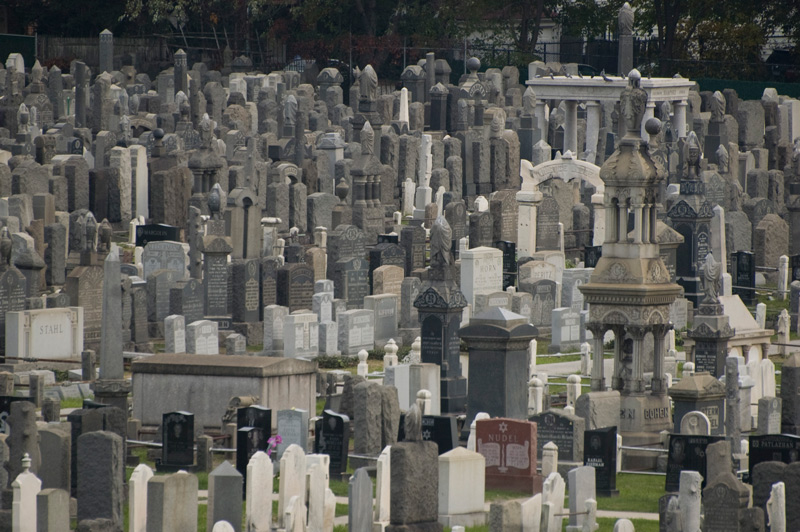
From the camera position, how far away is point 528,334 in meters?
21.0

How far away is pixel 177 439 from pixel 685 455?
4.91 metres

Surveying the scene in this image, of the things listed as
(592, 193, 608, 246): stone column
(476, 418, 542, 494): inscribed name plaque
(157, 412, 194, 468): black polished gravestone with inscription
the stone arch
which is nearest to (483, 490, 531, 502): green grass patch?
(476, 418, 542, 494): inscribed name plaque

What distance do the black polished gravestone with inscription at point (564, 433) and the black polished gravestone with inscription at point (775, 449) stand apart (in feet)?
5.84

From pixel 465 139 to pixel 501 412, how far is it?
68.2 feet

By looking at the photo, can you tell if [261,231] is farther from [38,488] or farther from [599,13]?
[599,13]

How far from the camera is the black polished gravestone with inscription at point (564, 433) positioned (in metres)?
19.0

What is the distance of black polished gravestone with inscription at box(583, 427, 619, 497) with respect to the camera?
61.0 ft

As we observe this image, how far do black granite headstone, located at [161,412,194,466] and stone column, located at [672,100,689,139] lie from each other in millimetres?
28295

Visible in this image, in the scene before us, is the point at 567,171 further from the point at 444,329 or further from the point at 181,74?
the point at 181,74

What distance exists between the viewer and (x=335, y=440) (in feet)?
61.6

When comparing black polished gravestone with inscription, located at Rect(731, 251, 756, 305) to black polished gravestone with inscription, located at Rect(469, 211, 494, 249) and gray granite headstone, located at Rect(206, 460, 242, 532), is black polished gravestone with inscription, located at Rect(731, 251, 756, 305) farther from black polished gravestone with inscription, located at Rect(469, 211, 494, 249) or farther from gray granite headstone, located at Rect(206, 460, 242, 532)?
gray granite headstone, located at Rect(206, 460, 242, 532)

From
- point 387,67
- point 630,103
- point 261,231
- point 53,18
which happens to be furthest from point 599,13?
point 630,103

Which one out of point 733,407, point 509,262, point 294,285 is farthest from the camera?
point 509,262

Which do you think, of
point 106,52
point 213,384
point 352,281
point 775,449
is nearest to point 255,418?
point 213,384
